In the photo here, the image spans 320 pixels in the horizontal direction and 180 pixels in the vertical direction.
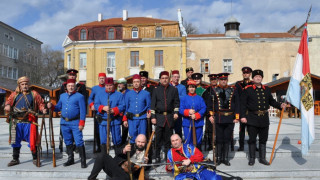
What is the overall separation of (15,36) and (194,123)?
3972cm

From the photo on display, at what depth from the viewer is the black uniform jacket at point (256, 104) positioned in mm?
5543

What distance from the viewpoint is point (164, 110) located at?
5.51 meters

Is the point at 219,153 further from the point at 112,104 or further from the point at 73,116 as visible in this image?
the point at 73,116

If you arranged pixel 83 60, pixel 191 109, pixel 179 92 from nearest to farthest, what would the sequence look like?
pixel 191 109 → pixel 179 92 → pixel 83 60

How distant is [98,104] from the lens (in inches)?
222

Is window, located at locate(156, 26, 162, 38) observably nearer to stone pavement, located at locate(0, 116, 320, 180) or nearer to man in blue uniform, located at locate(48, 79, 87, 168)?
stone pavement, located at locate(0, 116, 320, 180)

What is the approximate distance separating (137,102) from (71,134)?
1611 mm

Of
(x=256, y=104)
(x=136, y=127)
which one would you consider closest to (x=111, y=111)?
(x=136, y=127)

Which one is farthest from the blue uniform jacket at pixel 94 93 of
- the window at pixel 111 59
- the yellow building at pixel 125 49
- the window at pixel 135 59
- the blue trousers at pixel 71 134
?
the window at pixel 111 59

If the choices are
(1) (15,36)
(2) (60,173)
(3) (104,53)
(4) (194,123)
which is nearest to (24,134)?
(2) (60,173)

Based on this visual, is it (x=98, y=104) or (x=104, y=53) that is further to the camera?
(x=104, y=53)

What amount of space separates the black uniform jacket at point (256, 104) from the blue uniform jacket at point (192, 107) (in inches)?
35.2

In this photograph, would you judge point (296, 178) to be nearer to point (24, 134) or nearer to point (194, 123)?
point (194, 123)

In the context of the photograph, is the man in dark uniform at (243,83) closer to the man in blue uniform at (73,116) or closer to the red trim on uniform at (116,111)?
the red trim on uniform at (116,111)
